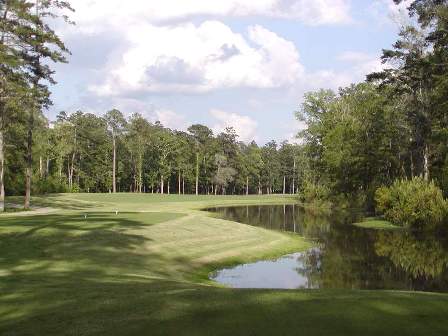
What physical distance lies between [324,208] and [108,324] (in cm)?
7278

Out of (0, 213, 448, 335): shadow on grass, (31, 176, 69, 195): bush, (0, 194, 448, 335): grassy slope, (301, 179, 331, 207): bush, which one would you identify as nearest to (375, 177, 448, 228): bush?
(0, 194, 448, 335): grassy slope

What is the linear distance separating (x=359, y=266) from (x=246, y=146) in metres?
153

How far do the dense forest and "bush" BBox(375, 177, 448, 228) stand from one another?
3672mm

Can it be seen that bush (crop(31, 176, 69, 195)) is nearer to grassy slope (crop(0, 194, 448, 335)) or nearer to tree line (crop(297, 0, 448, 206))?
tree line (crop(297, 0, 448, 206))

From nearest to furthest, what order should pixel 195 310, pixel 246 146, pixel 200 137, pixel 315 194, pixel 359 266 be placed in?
1. pixel 195 310
2. pixel 359 266
3. pixel 315 194
4. pixel 200 137
5. pixel 246 146

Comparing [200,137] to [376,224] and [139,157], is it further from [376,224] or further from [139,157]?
[376,224]

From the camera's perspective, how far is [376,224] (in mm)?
49500

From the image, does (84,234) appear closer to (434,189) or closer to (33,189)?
(434,189)

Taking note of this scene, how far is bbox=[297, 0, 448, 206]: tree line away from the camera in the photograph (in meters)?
43.4

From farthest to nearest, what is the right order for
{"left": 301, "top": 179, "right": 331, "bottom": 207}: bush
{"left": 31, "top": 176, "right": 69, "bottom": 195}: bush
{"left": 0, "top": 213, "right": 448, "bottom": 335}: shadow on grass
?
{"left": 31, "top": 176, "right": 69, "bottom": 195}: bush
{"left": 301, "top": 179, "right": 331, "bottom": 207}: bush
{"left": 0, "top": 213, "right": 448, "bottom": 335}: shadow on grass

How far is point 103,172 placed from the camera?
132 meters

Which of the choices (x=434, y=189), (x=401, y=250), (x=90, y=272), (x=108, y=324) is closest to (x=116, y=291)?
(x=108, y=324)

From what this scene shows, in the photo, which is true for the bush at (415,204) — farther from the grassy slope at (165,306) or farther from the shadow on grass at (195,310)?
the shadow on grass at (195,310)

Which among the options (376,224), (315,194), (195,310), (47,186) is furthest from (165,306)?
(47,186)
